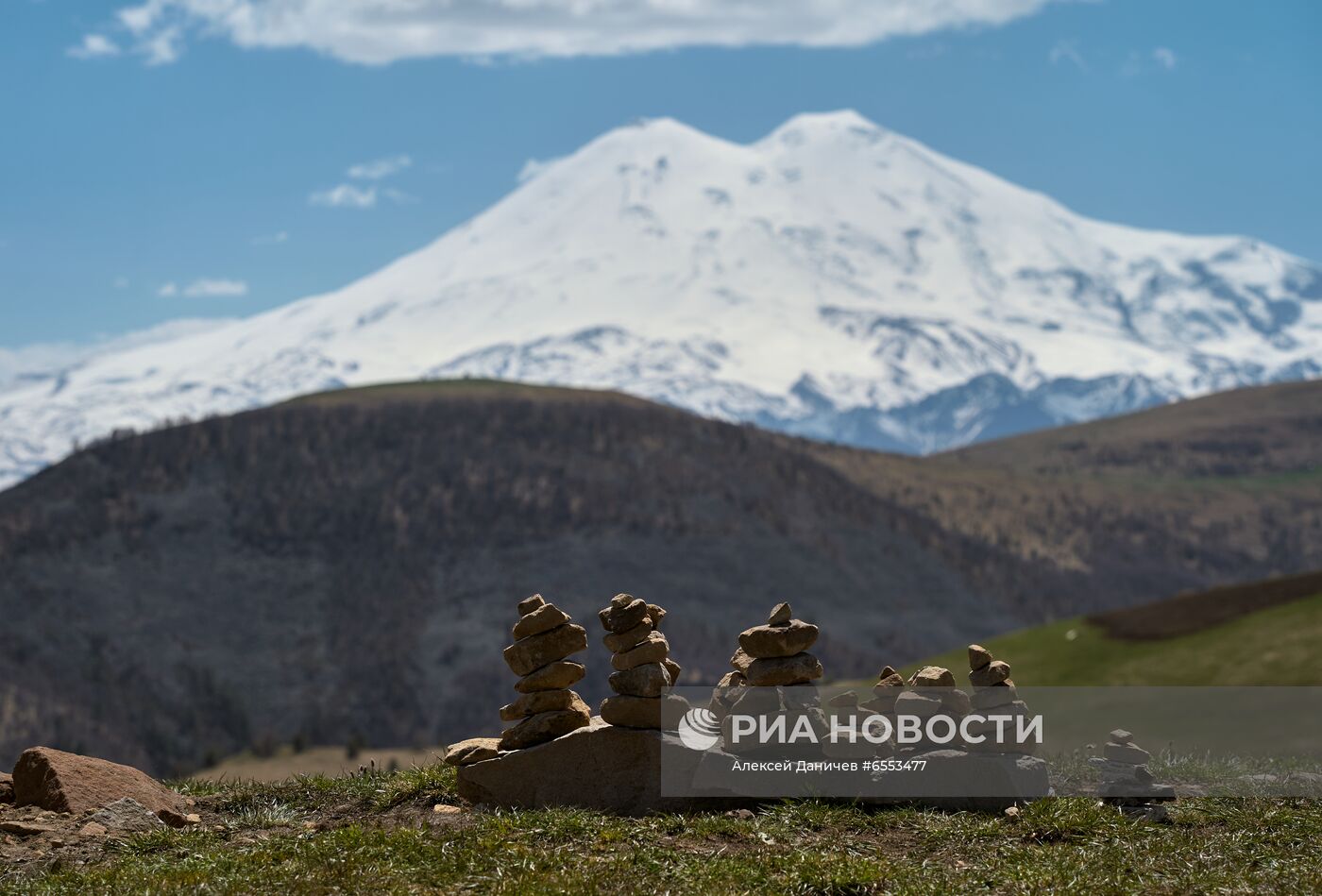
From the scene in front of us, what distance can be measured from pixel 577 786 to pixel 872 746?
3.41 meters

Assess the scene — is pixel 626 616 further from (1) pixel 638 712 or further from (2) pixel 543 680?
(1) pixel 638 712

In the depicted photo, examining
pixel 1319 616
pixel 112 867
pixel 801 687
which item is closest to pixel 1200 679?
pixel 1319 616

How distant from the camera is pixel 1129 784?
17922 mm

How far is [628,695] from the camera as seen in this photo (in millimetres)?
18406

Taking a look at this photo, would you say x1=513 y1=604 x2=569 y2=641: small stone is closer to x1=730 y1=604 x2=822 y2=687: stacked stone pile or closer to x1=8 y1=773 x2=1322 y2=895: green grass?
x1=730 y1=604 x2=822 y2=687: stacked stone pile

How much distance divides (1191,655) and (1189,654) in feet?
0.82

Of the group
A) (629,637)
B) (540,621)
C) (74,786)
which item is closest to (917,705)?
(629,637)

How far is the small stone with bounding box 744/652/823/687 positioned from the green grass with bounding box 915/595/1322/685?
187 ft

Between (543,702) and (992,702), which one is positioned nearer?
(992,702)

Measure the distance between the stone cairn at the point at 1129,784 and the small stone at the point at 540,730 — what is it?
6.13 m

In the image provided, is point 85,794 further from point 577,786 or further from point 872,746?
point 872,746

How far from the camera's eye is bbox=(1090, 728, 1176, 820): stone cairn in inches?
683

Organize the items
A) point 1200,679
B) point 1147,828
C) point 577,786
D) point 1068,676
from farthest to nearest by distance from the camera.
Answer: point 1068,676, point 1200,679, point 577,786, point 1147,828

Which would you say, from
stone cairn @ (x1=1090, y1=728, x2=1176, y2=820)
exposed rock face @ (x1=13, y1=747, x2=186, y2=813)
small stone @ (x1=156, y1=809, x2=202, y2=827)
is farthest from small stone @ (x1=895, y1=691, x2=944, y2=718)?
exposed rock face @ (x1=13, y1=747, x2=186, y2=813)
